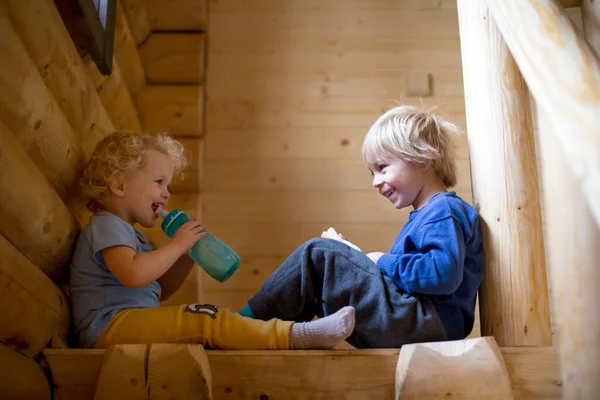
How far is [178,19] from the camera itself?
273 centimetres

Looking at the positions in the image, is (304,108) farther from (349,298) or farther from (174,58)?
(349,298)

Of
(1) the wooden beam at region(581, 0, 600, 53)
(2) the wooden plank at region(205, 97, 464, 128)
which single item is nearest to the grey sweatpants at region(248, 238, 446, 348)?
(1) the wooden beam at region(581, 0, 600, 53)

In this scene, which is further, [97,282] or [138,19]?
[138,19]

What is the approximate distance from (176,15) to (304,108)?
0.61m

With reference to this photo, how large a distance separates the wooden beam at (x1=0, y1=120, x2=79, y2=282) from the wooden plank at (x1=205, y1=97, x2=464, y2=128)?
1.07 meters

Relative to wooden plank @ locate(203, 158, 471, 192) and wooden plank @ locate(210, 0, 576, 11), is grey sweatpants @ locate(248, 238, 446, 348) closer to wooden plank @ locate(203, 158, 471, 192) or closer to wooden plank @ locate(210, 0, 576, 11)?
wooden plank @ locate(203, 158, 471, 192)

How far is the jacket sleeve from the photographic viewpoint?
149 cm

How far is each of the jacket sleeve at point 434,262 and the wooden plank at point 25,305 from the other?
0.74m

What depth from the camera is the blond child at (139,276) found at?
1487 mm

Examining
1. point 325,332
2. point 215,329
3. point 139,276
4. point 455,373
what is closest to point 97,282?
point 139,276

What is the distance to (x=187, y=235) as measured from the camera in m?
1.72

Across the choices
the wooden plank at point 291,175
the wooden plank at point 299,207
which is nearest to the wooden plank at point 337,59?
the wooden plank at point 291,175

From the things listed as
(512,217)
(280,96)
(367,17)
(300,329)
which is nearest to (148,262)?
(300,329)

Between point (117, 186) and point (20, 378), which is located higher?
point (117, 186)
